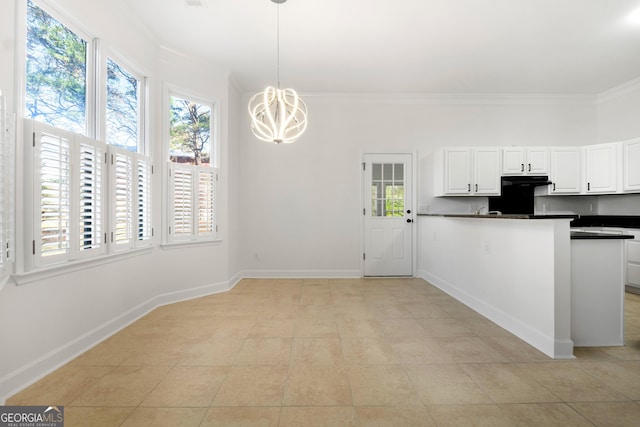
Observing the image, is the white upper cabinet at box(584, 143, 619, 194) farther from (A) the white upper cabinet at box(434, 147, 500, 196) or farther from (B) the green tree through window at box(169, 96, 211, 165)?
(B) the green tree through window at box(169, 96, 211, 165)

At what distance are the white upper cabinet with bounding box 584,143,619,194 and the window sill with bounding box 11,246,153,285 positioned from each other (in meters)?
6.15

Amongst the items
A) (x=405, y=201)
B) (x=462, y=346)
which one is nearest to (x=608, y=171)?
(x=405, y=201)

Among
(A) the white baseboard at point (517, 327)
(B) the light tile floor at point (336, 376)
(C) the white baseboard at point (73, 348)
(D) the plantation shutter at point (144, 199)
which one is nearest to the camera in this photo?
(B) the light tile floor at point (336, 376)

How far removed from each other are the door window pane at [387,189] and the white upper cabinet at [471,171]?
2.43 ft

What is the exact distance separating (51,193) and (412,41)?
3666 mm

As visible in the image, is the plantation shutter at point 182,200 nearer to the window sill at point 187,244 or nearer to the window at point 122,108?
the window sill at point 187,244

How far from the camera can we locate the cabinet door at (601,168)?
4.46 m

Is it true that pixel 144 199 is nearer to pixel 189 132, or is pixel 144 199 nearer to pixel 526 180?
pixel 189 132

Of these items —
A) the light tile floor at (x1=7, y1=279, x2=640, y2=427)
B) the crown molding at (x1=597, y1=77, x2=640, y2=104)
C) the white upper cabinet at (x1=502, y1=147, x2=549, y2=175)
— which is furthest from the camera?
the white upper cabinet at (x1=502, y1=147, x2=549, y2=175)

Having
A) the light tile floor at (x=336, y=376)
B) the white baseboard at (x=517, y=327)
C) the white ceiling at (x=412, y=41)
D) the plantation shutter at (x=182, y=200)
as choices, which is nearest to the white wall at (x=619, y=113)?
the white ceiling at (x=412, y=41)

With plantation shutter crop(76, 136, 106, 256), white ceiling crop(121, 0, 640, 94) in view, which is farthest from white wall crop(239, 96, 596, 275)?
plantation shutter crop(76, 136, 106, 256)

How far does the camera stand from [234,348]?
8.21 ft

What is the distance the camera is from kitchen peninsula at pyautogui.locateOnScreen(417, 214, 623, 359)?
7.65ft

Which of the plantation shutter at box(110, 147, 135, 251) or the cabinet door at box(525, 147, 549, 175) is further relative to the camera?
the cabinet door at box(525, 147, 549, 175)
